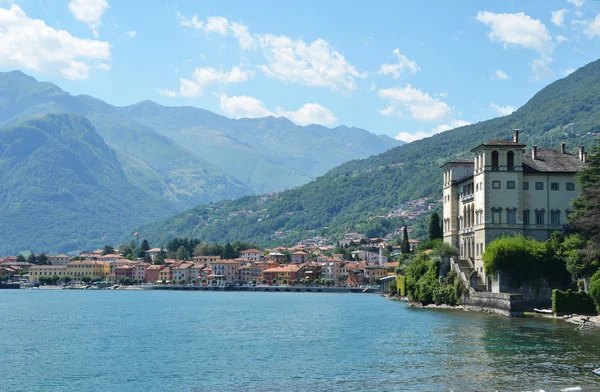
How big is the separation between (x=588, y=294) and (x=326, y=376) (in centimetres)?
2932

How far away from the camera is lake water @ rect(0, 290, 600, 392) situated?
118ft

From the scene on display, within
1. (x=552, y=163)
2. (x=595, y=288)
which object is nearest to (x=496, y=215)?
(x=552, y=163)

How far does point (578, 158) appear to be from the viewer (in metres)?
74.9

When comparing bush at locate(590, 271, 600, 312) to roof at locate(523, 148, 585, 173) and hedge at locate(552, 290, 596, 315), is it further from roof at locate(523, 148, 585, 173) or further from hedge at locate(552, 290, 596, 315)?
roof at locate(523, 148, 585, 173)

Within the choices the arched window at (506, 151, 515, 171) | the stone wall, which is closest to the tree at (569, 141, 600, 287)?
the stone wall

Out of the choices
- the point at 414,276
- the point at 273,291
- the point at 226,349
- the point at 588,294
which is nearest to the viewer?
the point at 226,349

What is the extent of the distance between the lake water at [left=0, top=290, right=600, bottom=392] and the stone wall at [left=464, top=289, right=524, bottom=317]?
208cm

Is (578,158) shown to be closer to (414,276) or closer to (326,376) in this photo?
(414,276)

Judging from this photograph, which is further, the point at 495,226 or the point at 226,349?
the point at 495,226

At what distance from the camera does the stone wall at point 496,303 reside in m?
63.1

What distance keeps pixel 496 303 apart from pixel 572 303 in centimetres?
704

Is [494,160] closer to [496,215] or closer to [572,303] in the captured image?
[496,215]

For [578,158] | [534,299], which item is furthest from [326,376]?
[578,158]

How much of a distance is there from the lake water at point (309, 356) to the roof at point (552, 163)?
576 inches
